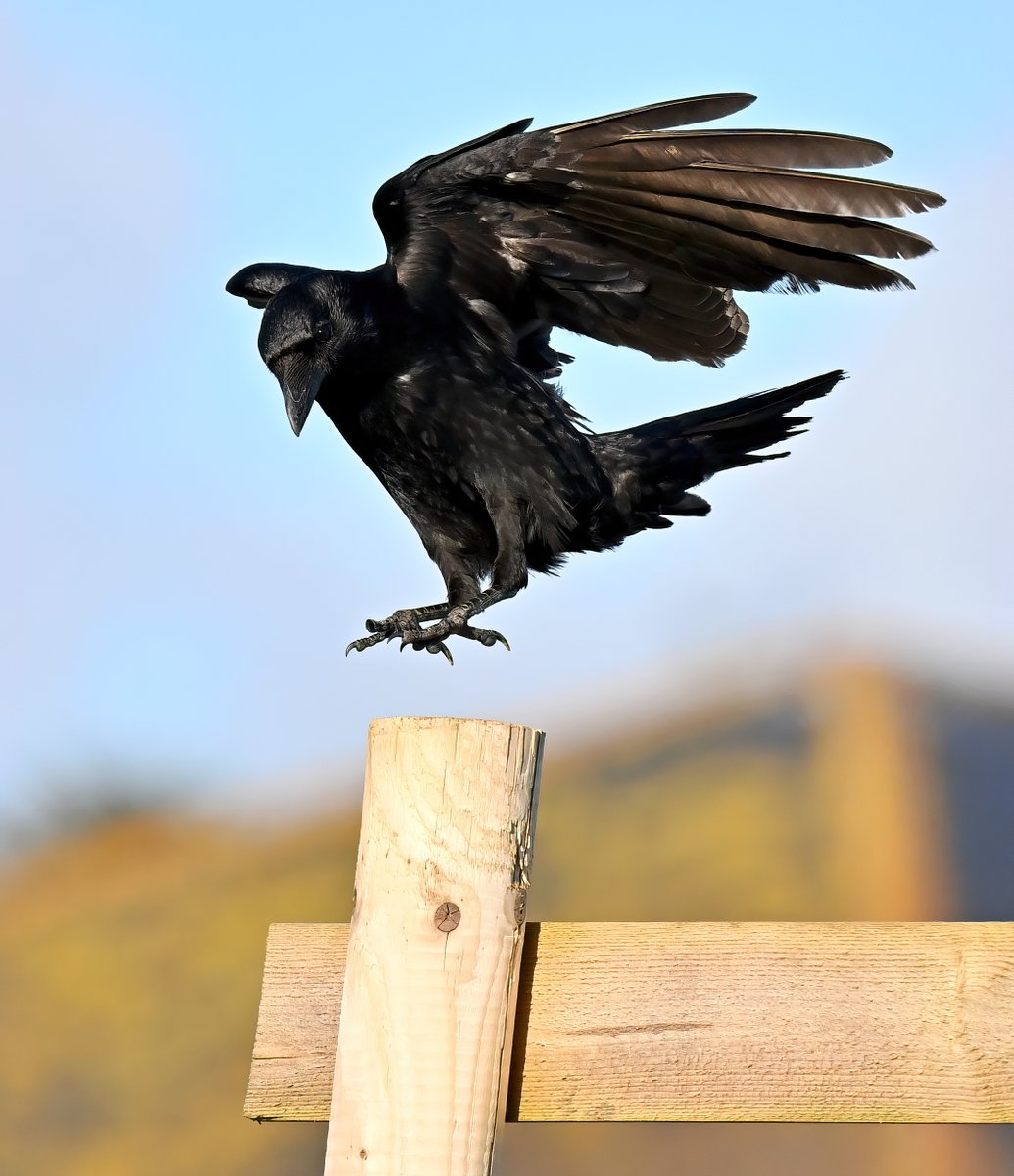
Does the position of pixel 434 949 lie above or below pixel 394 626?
below

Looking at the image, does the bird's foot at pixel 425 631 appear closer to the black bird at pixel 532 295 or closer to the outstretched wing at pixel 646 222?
the black bird at pixel 532 295

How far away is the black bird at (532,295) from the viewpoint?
3242mm

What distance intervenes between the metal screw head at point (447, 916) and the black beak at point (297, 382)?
1619 mm

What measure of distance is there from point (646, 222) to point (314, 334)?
85cm

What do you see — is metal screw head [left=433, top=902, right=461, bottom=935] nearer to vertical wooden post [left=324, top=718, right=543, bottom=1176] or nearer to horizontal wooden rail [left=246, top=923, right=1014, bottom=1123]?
vertical wooden post [left=324, top=718, right=543, bottom=1176]

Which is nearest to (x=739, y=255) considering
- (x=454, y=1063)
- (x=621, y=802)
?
(x=454, y=1063)

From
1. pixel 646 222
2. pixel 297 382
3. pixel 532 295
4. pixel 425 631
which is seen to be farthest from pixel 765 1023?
pixel 532 295

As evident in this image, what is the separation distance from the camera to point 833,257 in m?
3.26

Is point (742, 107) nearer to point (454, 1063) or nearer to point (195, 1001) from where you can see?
point (454, 1063)

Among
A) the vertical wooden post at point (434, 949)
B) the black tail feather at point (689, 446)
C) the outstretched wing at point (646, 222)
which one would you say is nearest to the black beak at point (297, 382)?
the outstretched wing at point (646, 222)

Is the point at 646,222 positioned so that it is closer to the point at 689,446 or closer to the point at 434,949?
the point at 689,446

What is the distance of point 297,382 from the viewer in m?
3.39

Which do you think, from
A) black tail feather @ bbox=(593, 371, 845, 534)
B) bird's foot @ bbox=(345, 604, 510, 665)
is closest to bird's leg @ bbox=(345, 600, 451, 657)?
bird's foot @ bbox=(345, 604, 510, 665)

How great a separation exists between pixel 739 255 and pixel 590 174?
403 mm
